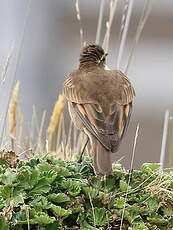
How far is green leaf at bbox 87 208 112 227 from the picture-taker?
3.63m

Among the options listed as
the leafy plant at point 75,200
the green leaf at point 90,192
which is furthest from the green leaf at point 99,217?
the green leaf at point 90,192

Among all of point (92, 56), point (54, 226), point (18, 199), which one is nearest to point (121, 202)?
point (54, 226)

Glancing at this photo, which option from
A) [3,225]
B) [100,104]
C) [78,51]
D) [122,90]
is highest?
[78,51]

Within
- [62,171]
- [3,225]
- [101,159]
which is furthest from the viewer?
[101,159]

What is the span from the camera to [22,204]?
3.63 metres

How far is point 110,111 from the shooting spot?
15.7 ft

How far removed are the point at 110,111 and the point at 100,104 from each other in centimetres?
11

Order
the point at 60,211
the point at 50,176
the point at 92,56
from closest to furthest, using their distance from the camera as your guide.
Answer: the point at 60,211 → the point at 50,176 → the point at 92,56

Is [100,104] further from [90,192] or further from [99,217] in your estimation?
[99,217]

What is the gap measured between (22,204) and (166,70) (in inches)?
476

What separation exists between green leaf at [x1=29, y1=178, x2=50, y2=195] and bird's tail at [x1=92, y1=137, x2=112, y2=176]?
45 cm

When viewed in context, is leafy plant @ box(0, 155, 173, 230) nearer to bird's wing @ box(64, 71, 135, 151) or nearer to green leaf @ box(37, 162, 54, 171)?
green leaf @ box(37, 162, 54, 171)

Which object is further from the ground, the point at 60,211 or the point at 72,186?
the point at 72,186

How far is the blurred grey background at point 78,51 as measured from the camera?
14.1 m
